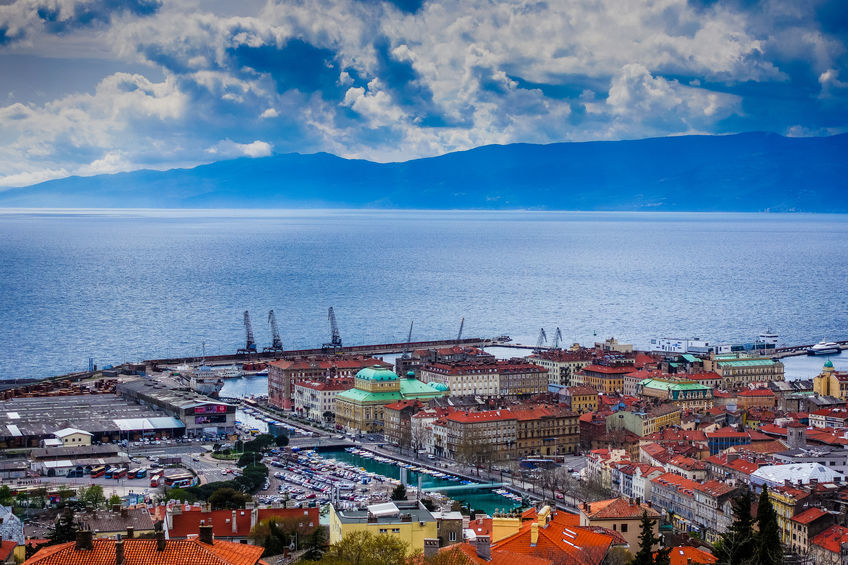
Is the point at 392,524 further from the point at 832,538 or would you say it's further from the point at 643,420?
the point at 643,420

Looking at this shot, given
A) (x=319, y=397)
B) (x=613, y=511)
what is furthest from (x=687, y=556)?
(x=319, y=397)

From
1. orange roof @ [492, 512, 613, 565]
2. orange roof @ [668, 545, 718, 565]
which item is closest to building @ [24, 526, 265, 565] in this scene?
orange roof @ [492, 512, 613, 565]

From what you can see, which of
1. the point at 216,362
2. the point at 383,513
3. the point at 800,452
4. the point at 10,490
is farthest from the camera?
the point at 216,362

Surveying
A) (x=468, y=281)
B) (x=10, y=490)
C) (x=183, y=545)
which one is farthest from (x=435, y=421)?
(x=468, y=281)

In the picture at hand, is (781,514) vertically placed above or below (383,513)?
below

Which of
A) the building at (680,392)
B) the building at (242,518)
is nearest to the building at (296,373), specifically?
the building at (680,392)

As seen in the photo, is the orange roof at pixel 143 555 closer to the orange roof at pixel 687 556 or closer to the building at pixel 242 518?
the building at pixel 242 518

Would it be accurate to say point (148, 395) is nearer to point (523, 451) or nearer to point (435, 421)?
point (435, 421)

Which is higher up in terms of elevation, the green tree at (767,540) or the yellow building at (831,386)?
the green tree at (767,540)
